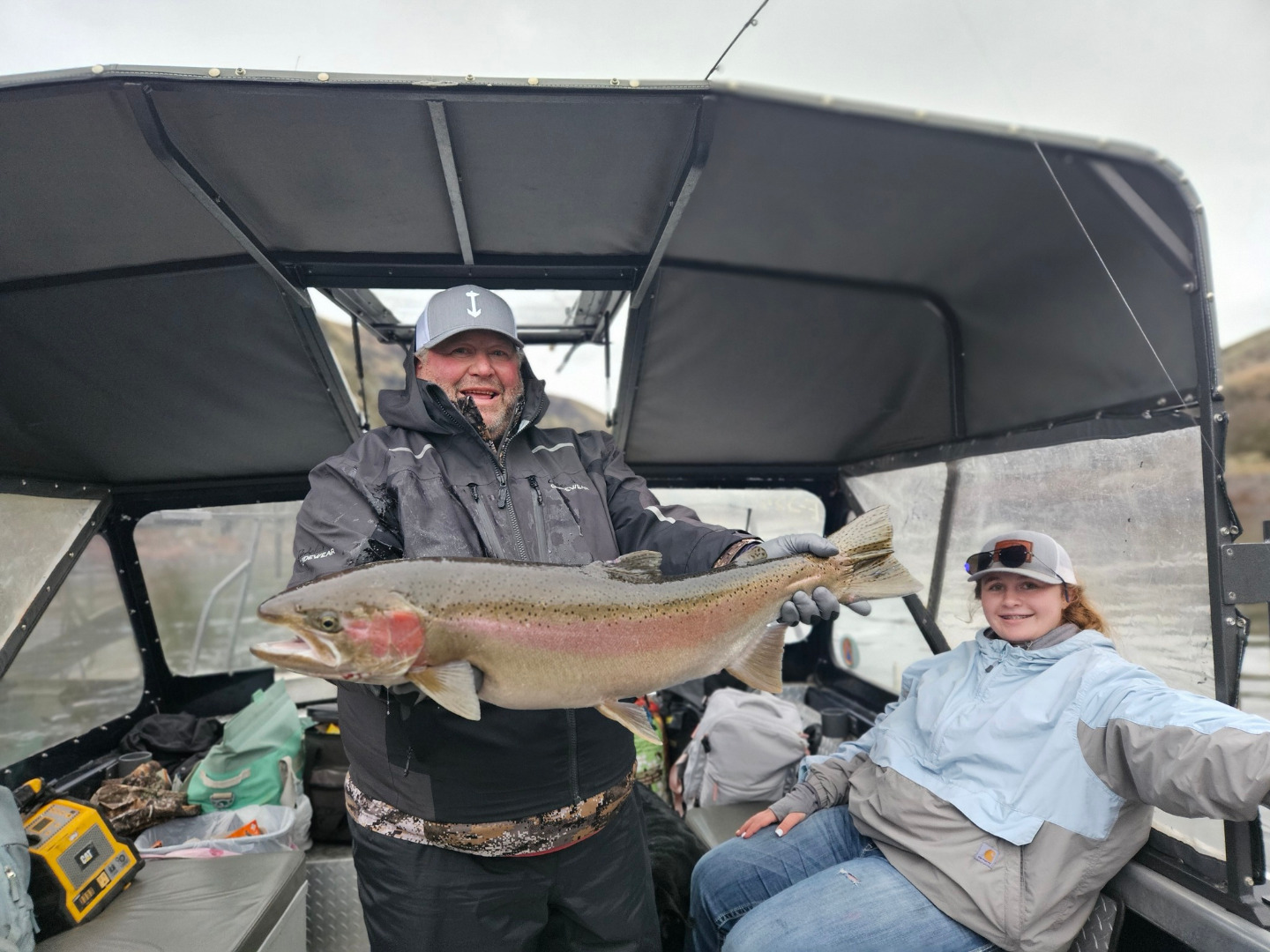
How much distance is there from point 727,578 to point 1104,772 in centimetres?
154

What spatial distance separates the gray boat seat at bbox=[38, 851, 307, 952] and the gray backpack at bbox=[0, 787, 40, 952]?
0.59 ft

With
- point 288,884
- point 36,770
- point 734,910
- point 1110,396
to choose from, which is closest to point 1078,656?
point 1110,396

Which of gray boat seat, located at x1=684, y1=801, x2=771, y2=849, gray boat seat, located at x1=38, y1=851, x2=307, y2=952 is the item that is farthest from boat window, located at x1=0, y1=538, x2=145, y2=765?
gray boat seat, located at x1=684, y1=801, x2=771, y2=849

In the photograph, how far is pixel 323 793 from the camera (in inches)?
195

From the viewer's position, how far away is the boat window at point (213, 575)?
19.9 ft

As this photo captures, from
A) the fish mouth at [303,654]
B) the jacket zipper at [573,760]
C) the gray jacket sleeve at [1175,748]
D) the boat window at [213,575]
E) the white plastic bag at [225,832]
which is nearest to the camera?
the fish mouth at [303,654]

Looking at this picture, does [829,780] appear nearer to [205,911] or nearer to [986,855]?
[986,855]

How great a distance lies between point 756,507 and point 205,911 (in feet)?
16.4

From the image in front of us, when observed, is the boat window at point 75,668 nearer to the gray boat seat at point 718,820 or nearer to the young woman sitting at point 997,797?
the gray boat seat at point 718,820

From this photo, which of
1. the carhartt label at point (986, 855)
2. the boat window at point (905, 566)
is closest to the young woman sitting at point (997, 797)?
the carhartt label at point (986, 855)

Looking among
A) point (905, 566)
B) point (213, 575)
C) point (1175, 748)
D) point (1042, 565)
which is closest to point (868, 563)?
point (1042, 565)

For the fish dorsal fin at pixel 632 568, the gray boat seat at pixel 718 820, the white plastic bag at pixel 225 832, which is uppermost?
the fish dorsal fin at pixel 632 568

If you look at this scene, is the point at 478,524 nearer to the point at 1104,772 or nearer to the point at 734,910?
the point at 734,910

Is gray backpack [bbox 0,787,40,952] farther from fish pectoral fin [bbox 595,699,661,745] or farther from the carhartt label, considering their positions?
the carhartt label
